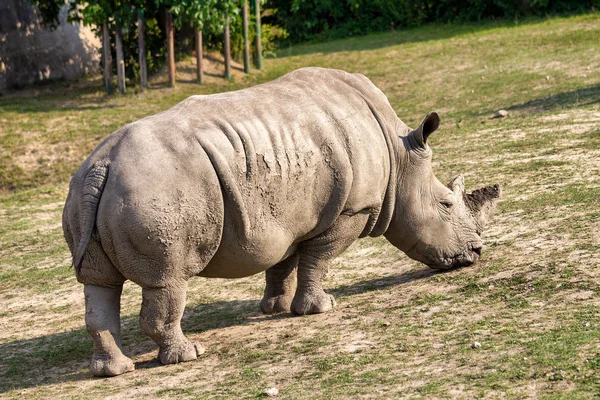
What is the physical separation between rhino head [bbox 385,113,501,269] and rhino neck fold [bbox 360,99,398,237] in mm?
98

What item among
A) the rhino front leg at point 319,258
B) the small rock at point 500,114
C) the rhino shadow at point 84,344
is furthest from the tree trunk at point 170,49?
the rhino front leg at point 319,258

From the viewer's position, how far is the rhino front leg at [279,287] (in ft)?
25.8

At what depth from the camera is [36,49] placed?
18.1 m

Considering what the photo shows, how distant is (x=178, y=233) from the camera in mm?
6316

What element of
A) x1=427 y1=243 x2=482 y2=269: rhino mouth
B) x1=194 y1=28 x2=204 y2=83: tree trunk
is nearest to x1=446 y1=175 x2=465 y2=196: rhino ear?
x1=427 y1=243 x2=482 y2=269: rhino mouth

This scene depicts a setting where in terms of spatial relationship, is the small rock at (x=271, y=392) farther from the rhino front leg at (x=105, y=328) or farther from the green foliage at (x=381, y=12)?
the green foliage at (x=381, y=12)

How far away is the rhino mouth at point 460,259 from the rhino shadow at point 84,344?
141 mm

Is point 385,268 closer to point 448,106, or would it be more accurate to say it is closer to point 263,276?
point 263,276

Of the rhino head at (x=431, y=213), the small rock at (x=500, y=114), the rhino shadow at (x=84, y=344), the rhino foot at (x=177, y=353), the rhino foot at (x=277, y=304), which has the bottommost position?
the rhino shadow at (x=84, y=344)

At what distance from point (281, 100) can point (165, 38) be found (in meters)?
11.2

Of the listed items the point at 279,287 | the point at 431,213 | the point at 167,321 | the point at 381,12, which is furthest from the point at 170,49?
the point at 167,321

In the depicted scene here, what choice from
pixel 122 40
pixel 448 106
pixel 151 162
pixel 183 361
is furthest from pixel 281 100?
pixel 122 40

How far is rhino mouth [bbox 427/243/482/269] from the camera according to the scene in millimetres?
8086

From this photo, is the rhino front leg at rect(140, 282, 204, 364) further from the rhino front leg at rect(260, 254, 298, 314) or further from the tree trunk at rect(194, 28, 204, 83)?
the tree trunk at rect(194, 28, 204, 83)
